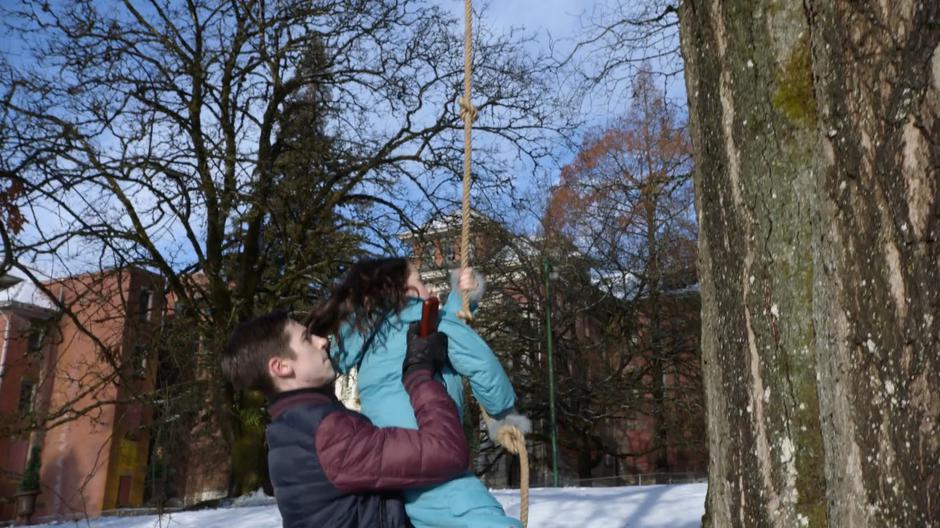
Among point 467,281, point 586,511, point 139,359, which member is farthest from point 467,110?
point 139,359

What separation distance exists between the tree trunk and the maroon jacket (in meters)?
0.88

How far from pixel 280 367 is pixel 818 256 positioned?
154 centimetres

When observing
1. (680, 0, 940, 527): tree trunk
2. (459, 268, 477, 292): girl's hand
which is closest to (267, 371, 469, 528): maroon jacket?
(459, 268, 477, 292): girl's hand

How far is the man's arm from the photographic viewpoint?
2.29 metres

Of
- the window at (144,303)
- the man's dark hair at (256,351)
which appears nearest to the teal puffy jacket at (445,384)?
the man's dark hair at (256,351)

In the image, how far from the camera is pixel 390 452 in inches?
91.1

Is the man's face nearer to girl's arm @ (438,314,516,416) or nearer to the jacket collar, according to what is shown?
the jacket collar

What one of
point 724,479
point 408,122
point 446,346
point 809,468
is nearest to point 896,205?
point 809,468

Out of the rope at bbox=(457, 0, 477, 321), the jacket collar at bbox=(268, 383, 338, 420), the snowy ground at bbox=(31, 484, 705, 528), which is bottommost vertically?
the snowy ground at bbox=(31, 484, 705, 528)

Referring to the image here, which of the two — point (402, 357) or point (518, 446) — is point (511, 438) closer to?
point (518, 446)

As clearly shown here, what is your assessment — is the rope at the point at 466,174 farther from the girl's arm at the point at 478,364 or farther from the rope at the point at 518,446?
the rope at the point at 518,446

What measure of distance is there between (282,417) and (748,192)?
5.00 feet

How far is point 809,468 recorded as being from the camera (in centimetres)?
236

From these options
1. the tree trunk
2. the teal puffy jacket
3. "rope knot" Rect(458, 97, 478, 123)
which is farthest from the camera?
"rope knot" Rect(458, 97, 478, 123)
